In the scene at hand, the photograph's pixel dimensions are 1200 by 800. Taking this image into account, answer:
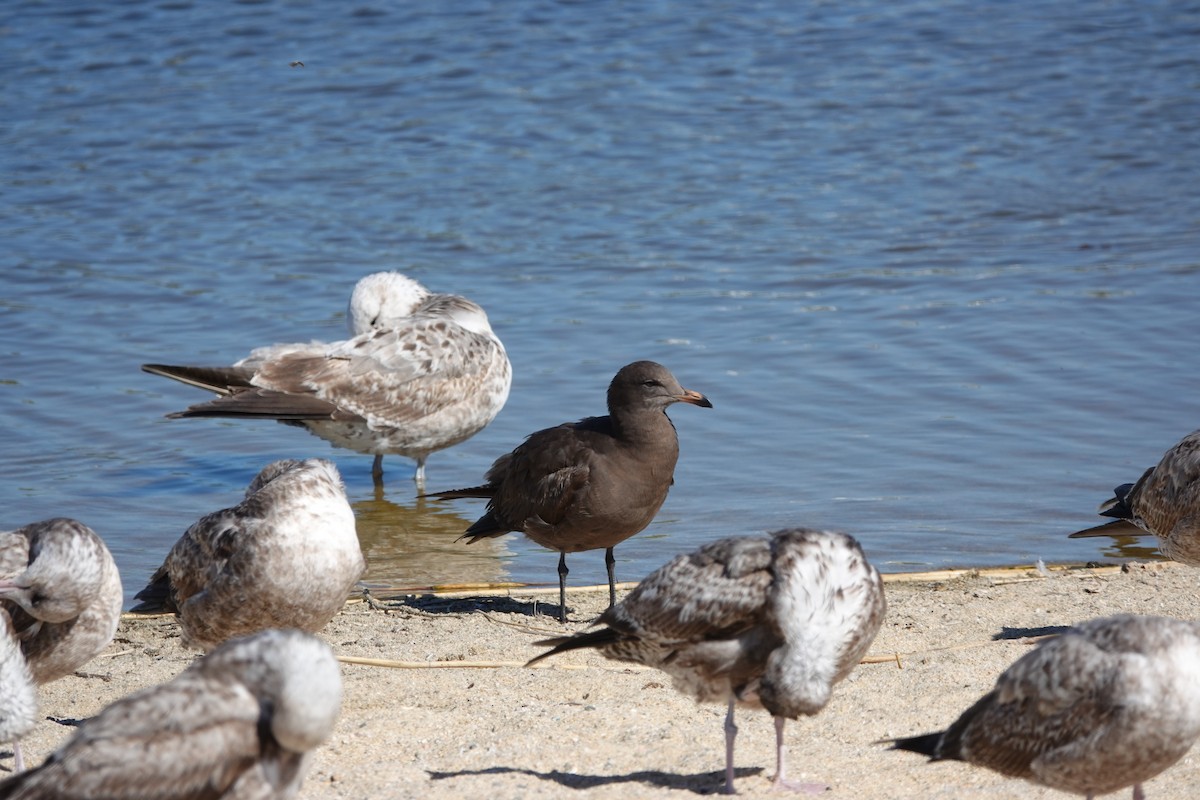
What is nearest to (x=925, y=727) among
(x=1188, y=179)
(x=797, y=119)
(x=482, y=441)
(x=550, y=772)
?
(x=550, y=772)

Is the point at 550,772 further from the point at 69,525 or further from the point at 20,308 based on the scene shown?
the point at 20,308

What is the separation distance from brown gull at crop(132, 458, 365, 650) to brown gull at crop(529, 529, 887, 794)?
1.27m

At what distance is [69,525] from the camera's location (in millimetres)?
5723

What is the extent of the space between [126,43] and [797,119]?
361 inches

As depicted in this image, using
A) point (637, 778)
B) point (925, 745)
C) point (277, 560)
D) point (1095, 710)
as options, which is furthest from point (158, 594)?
point (1095, 710)

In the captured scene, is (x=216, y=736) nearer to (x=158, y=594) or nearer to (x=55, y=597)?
(x=55, y=597)

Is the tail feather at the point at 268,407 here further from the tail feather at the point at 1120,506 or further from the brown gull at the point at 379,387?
the tail feather at the point at 1120,506

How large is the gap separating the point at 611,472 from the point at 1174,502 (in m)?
2.65

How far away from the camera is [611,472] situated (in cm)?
760

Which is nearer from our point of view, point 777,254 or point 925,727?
point 925,727

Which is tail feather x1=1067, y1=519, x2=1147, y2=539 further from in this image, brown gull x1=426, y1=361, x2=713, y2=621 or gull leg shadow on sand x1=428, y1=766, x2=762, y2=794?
gull leg shadow on sand x1=428, y1=766, x2=762, y2=794

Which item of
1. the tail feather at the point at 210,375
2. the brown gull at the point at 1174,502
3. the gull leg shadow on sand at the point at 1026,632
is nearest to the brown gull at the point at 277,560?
the gull leg shadow on sand at the point at 1026,632

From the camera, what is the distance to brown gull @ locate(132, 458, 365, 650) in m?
6.04

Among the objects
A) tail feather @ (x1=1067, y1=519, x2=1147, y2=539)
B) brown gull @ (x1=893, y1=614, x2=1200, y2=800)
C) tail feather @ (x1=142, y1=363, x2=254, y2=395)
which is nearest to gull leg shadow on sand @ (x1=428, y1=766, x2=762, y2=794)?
brown gull @ (x1=893, y1=614, x2=1200, y2=800)
